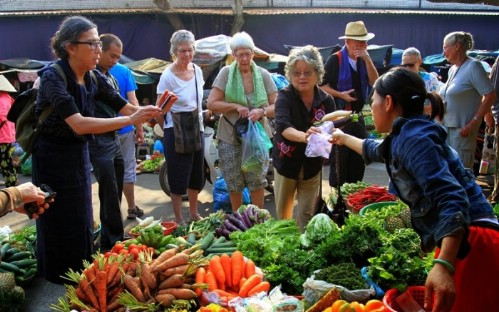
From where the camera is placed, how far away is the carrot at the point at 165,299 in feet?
10.6

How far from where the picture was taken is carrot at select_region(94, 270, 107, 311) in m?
3.29

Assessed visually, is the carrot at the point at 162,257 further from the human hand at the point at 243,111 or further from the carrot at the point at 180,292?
the human hand at the point at 243,111

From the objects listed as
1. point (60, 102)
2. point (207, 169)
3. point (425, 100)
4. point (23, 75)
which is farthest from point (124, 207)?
point (23, 75)

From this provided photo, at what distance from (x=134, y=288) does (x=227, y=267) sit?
720 millimetres

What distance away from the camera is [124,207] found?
743 cm

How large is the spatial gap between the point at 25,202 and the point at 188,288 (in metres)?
1.23

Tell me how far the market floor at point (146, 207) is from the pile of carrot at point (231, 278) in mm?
1727

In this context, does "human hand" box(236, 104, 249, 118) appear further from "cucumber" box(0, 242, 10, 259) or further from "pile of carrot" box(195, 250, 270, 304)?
"cucumber" box(0, 242, 10, 259)

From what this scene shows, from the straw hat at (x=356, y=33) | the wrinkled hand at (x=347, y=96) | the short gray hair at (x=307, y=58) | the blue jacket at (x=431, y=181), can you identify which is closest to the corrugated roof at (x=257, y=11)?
the straw hat at (x=356, y=33)

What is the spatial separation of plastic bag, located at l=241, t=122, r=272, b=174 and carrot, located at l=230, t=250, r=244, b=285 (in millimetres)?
1684

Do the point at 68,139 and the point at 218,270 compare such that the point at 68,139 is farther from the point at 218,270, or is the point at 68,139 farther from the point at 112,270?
the point at 218,270

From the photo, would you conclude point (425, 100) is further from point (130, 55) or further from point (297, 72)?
point (130, 55)

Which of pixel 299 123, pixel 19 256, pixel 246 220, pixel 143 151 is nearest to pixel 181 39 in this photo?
pixel 299 123

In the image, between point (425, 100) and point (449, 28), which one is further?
point (449, 28)
